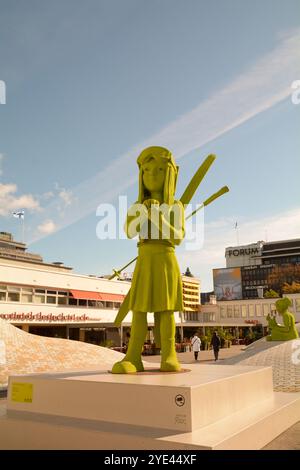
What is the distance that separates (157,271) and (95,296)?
24421mm

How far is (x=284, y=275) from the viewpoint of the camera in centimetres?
8638

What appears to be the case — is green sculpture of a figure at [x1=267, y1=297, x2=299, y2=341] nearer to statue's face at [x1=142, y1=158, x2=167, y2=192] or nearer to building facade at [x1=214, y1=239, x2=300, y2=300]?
statue's face at [x1=142, y1=158, x2=167, y2=192]

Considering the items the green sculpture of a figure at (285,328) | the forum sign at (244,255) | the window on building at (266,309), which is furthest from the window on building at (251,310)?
the green sculpture of a figure at (285,328)

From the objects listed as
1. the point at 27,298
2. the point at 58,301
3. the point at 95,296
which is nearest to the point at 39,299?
the point at 27,298

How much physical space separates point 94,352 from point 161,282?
9771 millimetres

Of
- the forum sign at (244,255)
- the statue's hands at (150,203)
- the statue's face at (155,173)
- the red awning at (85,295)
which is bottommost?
the red awning at (85,295)

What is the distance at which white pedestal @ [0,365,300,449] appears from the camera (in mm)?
4570

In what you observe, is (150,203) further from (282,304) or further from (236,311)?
(236,311)

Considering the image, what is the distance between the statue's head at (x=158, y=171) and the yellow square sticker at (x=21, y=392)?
3.36 meters

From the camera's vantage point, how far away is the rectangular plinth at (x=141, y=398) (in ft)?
15.4

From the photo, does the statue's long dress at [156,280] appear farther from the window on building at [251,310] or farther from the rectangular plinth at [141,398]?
the window on building at [251,310]

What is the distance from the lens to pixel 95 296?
1198 inches

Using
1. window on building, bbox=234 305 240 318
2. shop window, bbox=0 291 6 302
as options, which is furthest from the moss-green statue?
window on building, bbox=234 305 240 318
